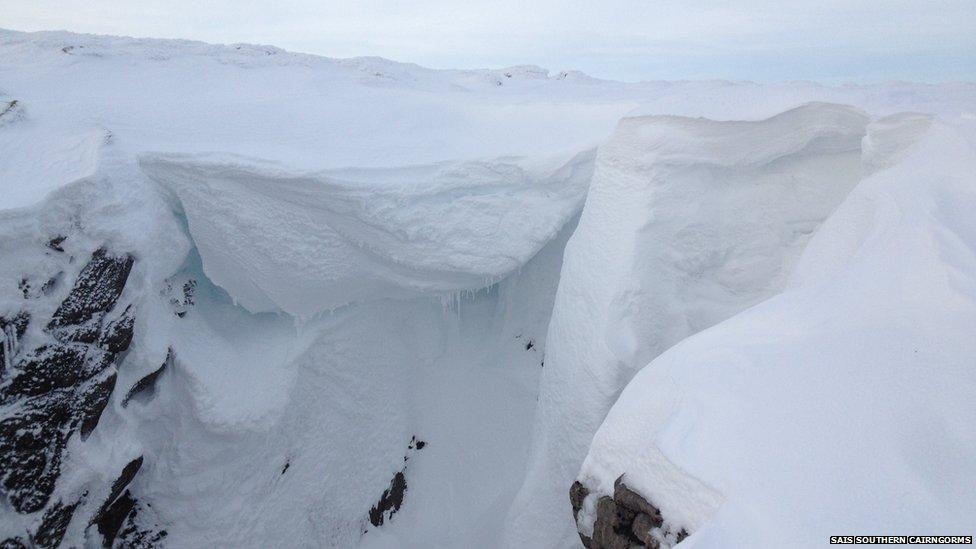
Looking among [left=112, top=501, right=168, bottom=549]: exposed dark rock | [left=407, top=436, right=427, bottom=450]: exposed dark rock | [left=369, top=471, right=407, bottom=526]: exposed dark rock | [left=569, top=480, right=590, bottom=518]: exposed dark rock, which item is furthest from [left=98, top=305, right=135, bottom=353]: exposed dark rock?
[left=569, top=480, right=590, bottom=518]: exposed dark rock

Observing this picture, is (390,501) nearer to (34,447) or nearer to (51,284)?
(34,447)

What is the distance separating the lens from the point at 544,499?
17.1ft

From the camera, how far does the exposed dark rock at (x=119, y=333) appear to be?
4.16 meters

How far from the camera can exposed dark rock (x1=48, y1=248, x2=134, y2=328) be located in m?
3.95

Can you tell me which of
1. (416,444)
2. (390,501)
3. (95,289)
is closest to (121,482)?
(95,289)

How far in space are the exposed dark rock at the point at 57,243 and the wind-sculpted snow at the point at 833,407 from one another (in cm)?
406

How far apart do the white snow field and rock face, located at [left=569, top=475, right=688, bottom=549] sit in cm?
7

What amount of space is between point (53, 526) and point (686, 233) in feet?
18.0

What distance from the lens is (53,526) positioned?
3.88 metres

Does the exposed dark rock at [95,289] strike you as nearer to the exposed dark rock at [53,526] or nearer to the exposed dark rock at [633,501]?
the exposed dark rock at [53,526]

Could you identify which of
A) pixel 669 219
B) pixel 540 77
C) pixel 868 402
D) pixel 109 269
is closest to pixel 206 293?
pixel 109 269

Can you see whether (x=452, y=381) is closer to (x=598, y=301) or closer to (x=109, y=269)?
(x=598, y=301)

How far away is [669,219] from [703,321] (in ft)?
3.23

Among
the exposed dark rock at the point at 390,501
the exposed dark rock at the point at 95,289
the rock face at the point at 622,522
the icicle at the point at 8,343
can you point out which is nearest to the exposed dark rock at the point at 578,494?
the rock face at the point at 622,522
